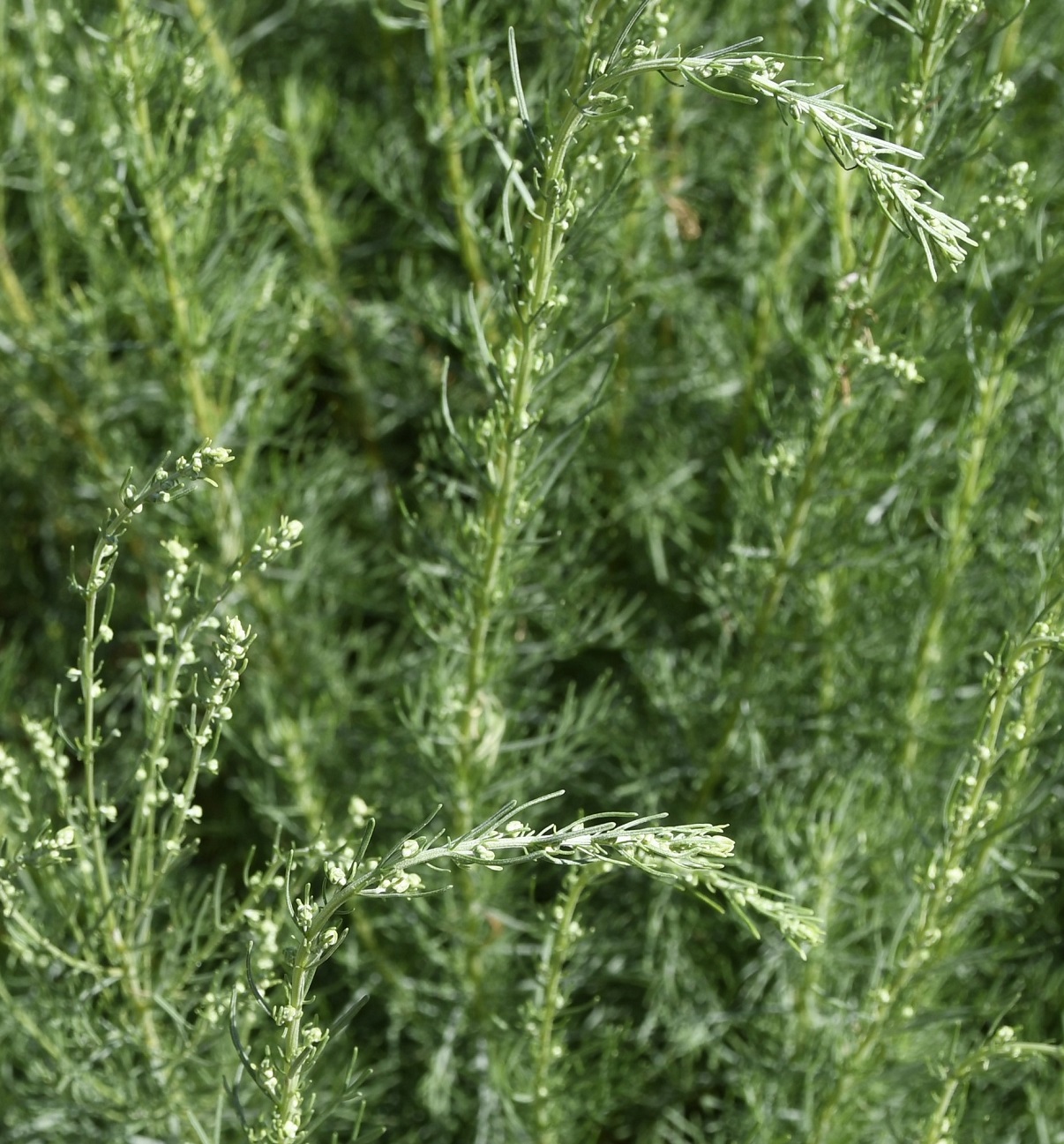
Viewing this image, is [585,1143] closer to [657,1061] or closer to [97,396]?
[657,1061]

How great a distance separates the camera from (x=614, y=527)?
210cm

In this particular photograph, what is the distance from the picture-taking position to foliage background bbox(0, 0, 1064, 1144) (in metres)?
1.33

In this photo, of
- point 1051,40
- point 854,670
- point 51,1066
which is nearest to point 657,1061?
point 854,670

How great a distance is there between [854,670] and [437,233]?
2.71 feet

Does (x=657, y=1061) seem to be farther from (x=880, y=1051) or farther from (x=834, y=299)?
(x=834, y=299)

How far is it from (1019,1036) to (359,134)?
1566mm

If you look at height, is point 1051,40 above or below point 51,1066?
above

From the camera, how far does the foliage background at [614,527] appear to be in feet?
4.38

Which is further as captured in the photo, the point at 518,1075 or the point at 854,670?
the point at 854,670

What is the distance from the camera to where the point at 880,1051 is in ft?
4.45

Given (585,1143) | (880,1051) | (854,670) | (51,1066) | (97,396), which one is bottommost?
(585,1143)

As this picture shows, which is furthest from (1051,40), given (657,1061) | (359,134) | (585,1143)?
(585,1143)

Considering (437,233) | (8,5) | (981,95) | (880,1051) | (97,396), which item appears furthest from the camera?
(8,5)

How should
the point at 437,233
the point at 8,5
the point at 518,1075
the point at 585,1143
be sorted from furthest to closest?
the point at 8,5
the point at 437,233
the point at 585,1143
the point at 518,1075
